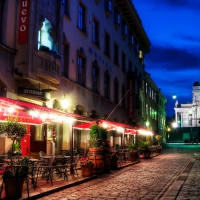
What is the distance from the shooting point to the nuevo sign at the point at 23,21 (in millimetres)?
16094

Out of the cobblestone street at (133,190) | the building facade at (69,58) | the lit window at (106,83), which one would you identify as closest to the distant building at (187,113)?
the building facade at (69,58)

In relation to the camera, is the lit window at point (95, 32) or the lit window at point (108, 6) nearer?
the lit window at point (95, 32)

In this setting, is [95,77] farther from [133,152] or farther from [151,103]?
[151,103]

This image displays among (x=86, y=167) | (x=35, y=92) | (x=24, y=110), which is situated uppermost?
(x=35, y=92)

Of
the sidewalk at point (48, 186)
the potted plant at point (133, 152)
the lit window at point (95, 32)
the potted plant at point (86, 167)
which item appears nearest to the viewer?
the sidewalk at point (48, 186)

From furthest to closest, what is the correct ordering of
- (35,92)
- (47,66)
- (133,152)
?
(133,152)
(47,66)
(35,92)

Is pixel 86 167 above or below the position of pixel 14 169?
below

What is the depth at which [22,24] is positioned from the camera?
52.9ft

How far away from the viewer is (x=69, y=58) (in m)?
22.2

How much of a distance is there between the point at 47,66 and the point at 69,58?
16.5 feet

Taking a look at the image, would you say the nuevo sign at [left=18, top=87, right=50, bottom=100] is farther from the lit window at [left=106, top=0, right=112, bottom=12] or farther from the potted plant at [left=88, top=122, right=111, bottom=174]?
the lit window at [left=106, top=0, right=112, bottom=12]

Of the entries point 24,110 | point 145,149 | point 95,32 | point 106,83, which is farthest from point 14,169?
point 106,83

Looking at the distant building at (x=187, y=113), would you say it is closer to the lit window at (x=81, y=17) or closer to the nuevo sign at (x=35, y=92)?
the lit window at (x=81, y=17)

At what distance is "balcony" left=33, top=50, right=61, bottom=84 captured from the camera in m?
16.7
